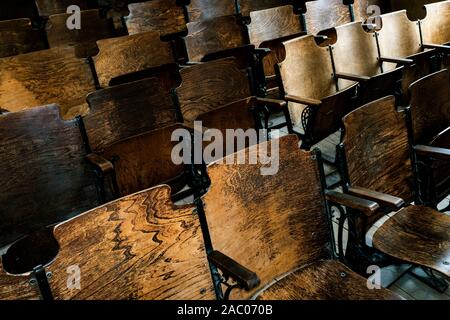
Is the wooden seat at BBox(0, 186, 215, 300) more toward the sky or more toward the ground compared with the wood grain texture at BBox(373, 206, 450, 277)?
more toward the sky

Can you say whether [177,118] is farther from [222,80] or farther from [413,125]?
[413,125]

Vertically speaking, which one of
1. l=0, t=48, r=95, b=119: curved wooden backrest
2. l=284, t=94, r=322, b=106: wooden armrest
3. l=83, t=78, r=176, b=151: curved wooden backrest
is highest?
l=0, t=48, r=95, b=119: curved wooden backrest

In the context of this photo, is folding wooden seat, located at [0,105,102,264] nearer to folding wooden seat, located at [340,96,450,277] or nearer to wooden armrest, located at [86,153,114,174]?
wooden armrest, located at [86,153,114,174]

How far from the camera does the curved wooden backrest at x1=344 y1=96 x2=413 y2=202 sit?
1.47 m

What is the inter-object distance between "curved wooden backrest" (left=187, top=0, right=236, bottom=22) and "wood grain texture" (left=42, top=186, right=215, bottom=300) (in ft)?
8.84

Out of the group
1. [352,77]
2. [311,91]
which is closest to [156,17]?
[311,91]

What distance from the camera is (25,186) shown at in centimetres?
174

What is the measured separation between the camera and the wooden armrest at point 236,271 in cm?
100

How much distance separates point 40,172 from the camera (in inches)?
70.1

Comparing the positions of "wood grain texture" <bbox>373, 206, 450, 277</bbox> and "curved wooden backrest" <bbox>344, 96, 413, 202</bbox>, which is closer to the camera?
"wood grain texture" <bbox>373, 206, 450, 277</bbox>

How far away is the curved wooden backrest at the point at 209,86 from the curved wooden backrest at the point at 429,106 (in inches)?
36.1

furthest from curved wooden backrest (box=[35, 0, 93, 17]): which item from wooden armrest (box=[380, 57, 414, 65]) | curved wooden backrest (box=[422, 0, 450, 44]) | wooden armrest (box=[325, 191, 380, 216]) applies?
wooden armrest (box=[325, 191, 380, 216])

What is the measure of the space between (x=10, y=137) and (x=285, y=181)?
107cm
